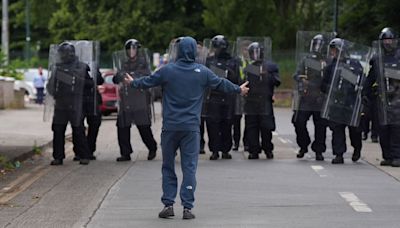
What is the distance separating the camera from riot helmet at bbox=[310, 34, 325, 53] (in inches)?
582

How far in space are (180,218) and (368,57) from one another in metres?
6.53

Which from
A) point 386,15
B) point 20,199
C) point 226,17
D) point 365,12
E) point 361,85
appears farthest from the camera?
point 226,17

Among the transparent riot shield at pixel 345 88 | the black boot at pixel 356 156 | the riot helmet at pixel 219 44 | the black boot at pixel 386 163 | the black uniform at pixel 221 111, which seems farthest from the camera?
the black uniform at pixel 221 111

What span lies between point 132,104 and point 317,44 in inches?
133

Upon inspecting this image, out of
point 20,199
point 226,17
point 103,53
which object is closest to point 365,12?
point 226,17

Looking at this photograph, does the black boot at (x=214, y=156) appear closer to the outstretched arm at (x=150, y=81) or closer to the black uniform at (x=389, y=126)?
the black uniform at (x=389, y=126)

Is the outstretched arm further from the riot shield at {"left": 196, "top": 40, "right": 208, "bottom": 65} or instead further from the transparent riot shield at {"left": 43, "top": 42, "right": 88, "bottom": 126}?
the riot shield at {"left": 196, "top": 40, "right": 208, "bottom": 65}

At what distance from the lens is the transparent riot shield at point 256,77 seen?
14938 mm

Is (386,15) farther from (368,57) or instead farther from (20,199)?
(20,199)

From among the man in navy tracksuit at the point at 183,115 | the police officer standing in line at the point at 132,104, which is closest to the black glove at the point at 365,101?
the police officer standing in line at the point at 132,104

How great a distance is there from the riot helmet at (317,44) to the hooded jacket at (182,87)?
5.94m

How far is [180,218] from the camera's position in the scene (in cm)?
921

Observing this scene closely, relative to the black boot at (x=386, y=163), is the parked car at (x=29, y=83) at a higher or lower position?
lower

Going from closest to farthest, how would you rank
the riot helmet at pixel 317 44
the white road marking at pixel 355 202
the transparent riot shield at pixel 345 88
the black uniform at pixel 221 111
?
the white road marking at pixel 355 202 → the transparent riot shield at pixel 345 88 → the riot helmet at pixel 317 44 → the black uniform at pixel 221 111
